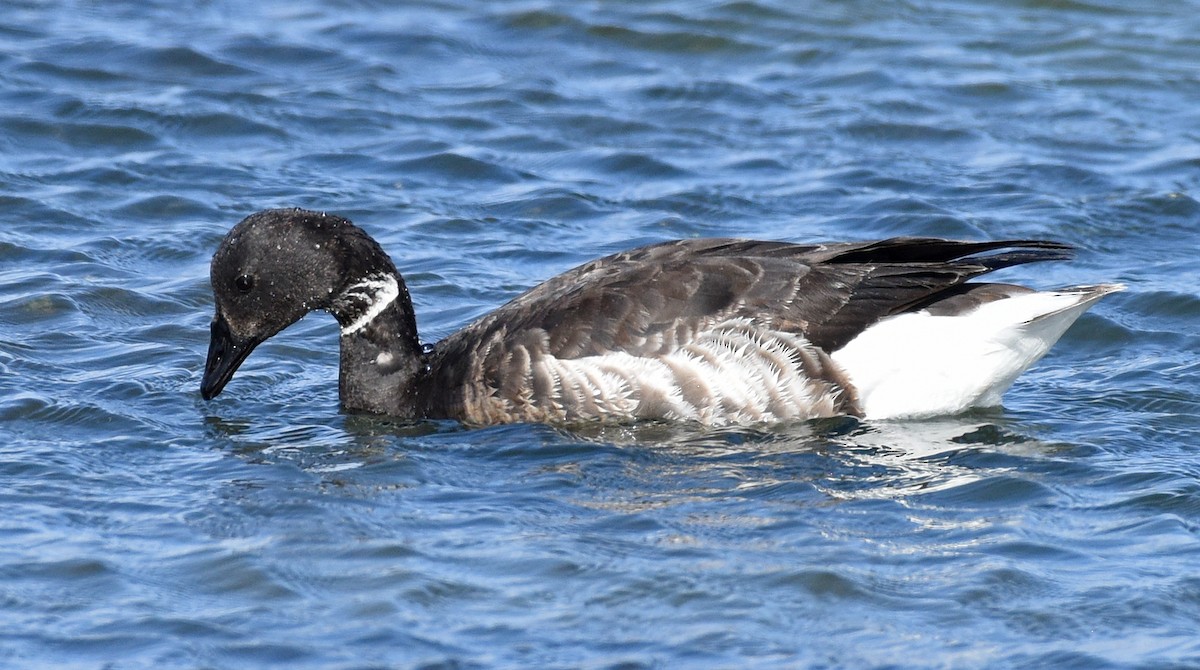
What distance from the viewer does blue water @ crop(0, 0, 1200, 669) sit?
20.4 feet

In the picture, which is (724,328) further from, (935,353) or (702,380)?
(935,353)

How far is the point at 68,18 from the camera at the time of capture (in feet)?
49.8

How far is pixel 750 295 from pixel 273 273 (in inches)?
96.2


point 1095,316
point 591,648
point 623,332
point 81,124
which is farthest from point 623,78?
point 591,648

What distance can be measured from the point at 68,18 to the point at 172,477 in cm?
886

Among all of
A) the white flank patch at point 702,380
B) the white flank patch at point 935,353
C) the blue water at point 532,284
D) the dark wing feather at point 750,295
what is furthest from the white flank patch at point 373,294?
the white flank patch at point 935,353

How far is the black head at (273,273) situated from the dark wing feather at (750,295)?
0.88 m

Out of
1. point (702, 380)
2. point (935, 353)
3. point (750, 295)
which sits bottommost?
point (702, 380)

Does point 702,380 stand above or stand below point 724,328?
below

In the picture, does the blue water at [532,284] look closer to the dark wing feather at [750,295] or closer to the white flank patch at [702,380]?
the white flank patch at [702,380]

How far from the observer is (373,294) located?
886 centimetres

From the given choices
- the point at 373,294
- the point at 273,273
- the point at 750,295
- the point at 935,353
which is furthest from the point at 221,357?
the point at 935,353

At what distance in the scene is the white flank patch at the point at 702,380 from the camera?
8.30m

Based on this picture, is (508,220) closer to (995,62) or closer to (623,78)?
(623,78)
